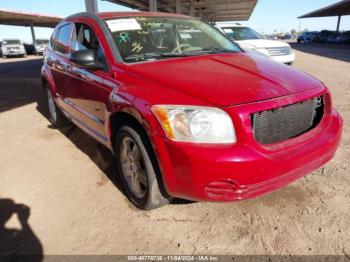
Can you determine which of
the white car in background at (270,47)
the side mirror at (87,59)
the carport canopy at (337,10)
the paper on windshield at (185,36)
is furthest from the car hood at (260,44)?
the carport canopy at (337,10)

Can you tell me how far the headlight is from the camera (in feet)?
7.20

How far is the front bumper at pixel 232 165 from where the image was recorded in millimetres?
2148

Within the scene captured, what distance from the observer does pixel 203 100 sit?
2.26 meters

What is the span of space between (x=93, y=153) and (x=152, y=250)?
2.17m

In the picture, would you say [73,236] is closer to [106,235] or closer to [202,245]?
[106,235]

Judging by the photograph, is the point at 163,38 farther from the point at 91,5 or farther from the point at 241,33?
the point at 241,33

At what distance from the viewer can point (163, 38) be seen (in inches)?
138

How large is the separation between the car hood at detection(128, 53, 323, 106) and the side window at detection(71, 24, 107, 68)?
1.66ft

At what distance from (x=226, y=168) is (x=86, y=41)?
2.46 meters

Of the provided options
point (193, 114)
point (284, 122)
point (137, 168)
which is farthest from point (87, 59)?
point (284, 122)

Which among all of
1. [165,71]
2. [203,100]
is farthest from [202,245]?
[165,71]

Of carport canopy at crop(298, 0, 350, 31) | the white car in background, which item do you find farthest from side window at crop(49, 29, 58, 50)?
→ carport canopy at crop(298, 0, 350, 31)

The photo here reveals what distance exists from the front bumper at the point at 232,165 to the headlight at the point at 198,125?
0.05 metres

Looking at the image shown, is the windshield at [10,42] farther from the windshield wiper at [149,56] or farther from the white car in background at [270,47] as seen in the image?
the windshield wiper at [149,56]
